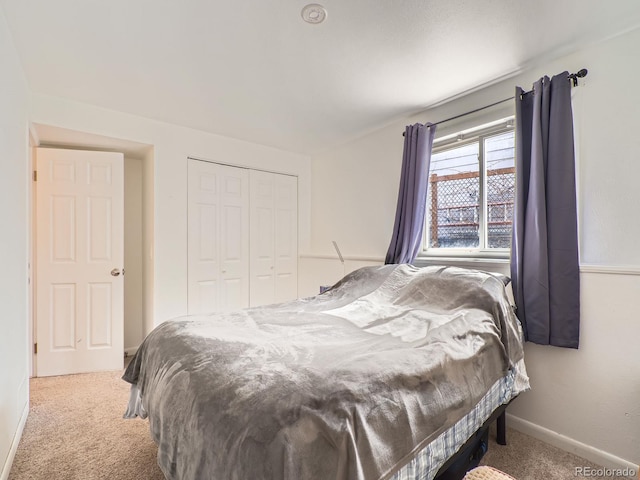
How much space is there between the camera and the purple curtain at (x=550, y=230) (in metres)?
1.75

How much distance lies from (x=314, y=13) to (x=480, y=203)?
1.73 meters

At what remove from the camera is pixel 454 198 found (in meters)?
2.60

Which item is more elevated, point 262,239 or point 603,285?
point 262,239

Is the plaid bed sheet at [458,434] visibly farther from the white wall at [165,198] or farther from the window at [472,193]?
the white wall at [165,198]

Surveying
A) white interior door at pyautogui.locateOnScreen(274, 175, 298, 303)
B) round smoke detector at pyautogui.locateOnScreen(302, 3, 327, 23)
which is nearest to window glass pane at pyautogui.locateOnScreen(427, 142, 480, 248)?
round smoke detector at pyautogui.locateOnScreen(302, 3, 327, 23)

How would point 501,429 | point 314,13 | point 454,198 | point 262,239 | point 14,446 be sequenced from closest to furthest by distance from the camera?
point 314,13, point 14,446, point 501,429, point 454,198, point 262,239

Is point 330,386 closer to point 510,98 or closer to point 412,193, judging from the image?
point 412,193

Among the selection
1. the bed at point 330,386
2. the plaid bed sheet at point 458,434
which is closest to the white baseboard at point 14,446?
the bed at point 330,386

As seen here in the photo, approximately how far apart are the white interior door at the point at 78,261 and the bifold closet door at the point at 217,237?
0.66 meters

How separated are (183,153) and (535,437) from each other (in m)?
3.57

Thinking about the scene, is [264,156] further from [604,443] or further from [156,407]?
[604,443]

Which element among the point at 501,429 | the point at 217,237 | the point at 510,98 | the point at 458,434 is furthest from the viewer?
the point at 217,237
